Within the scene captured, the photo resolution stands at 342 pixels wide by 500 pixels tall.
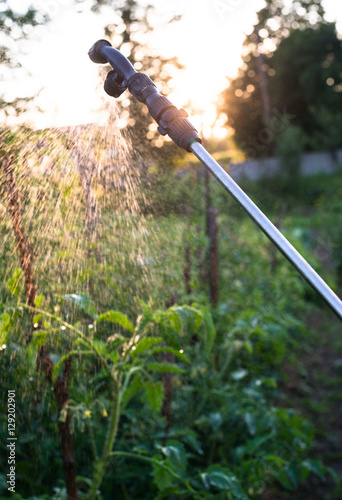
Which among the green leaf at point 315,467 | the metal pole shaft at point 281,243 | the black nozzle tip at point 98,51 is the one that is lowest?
the green leaf at point 315,467

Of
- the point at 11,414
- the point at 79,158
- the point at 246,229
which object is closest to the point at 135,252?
the point at 79,158

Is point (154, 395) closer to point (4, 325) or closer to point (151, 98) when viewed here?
point (4, 325)

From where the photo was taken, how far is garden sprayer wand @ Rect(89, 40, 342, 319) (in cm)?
92

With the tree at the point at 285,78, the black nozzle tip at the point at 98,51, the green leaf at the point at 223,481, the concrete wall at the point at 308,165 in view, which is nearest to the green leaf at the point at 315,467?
the green leaf at the point at 223,481

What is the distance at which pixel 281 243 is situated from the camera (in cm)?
94

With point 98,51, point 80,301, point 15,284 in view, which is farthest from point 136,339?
point 98,51

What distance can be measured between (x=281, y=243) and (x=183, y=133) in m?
0.34

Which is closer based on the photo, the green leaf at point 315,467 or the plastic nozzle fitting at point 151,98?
the plastic nozzle fitting at point 151,98

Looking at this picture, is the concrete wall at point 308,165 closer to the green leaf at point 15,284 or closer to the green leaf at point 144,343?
the green leaf at point 144,343

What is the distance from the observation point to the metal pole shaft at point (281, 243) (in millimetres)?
913

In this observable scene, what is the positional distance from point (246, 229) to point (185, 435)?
3671 mm

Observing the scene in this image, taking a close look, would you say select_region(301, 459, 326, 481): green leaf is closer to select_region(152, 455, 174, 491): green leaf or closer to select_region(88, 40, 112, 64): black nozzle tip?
select_region(152, 455, 174, 491): green leaf

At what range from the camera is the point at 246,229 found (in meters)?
5.40

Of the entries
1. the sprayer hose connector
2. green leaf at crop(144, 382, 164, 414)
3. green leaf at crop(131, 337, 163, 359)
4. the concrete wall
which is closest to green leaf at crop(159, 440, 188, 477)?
green leaf at crop(144, 382, 164, 414)
